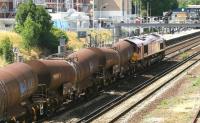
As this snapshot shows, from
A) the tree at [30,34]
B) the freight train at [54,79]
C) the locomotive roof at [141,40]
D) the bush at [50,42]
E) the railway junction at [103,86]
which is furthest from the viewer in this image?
the bush at [50,42]

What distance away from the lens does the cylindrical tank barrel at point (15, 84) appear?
21266 mm

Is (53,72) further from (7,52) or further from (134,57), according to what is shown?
(7,52)

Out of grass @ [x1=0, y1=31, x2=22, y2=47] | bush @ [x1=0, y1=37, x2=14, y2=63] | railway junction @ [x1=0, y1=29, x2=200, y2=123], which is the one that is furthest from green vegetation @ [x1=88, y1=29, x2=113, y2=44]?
railway junction @ [x1=0, y1=29, x2=200, y2=123]

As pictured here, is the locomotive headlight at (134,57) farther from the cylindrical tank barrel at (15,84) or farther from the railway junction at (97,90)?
the cylindrical tank barrel at (15,84)

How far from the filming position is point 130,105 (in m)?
30.2

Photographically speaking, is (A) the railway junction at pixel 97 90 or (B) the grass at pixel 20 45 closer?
(A) the railway junction at pixel 97 90

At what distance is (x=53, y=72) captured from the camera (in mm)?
26641

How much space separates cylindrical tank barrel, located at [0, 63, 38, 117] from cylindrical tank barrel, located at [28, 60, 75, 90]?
1172mm

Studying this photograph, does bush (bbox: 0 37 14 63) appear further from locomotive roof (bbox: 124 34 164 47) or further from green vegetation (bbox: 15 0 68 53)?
locomotive roof (bbox: 124 34 164 47)

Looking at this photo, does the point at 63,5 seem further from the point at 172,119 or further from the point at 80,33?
the point at 172,119

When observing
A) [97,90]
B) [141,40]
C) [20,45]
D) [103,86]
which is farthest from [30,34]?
[97,90]

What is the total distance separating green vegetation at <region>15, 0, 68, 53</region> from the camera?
72.6m

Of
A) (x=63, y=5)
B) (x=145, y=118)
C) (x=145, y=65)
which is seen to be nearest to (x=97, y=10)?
(x=63, y=5)

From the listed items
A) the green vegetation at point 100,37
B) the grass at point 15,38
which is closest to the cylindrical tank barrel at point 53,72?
the grass at point 15,38
